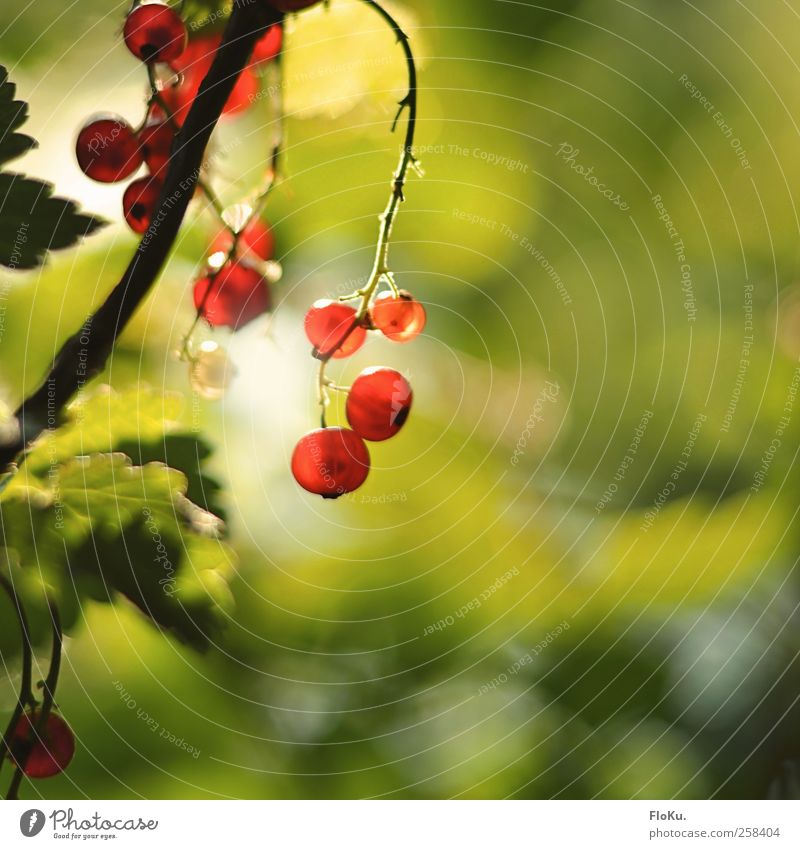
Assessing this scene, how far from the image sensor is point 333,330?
0.44 metres

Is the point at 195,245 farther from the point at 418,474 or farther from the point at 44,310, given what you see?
the point at 418,474

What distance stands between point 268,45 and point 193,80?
0.17 ft

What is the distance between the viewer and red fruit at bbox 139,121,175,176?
0.40 meters

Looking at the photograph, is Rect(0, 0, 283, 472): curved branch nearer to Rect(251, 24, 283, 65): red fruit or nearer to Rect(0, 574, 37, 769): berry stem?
Rect(251, 24, 283, 65): red fruit

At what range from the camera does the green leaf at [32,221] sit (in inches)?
16.4

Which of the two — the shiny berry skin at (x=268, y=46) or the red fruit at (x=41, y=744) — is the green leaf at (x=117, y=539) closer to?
the red fruit at (x=41, y=744)

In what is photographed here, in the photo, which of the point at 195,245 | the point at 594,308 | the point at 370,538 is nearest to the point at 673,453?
the point at 594,308

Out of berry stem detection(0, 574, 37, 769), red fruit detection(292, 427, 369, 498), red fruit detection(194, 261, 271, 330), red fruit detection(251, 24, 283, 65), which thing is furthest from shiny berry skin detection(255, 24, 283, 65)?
berry stem detection(0, 574, 37, 769)

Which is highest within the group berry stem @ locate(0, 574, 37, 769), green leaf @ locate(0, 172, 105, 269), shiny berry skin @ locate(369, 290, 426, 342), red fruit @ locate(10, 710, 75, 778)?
green leaf @ locate(0, 172, 105, 269)

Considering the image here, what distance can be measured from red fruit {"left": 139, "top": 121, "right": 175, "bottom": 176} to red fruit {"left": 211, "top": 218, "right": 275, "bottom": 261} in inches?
2.4

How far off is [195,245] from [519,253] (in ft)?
0.74

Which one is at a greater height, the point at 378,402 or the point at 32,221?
the point at 32,221

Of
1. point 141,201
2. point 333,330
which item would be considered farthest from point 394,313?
point 141,201

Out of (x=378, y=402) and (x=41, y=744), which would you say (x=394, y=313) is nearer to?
(x=378, y=402)
